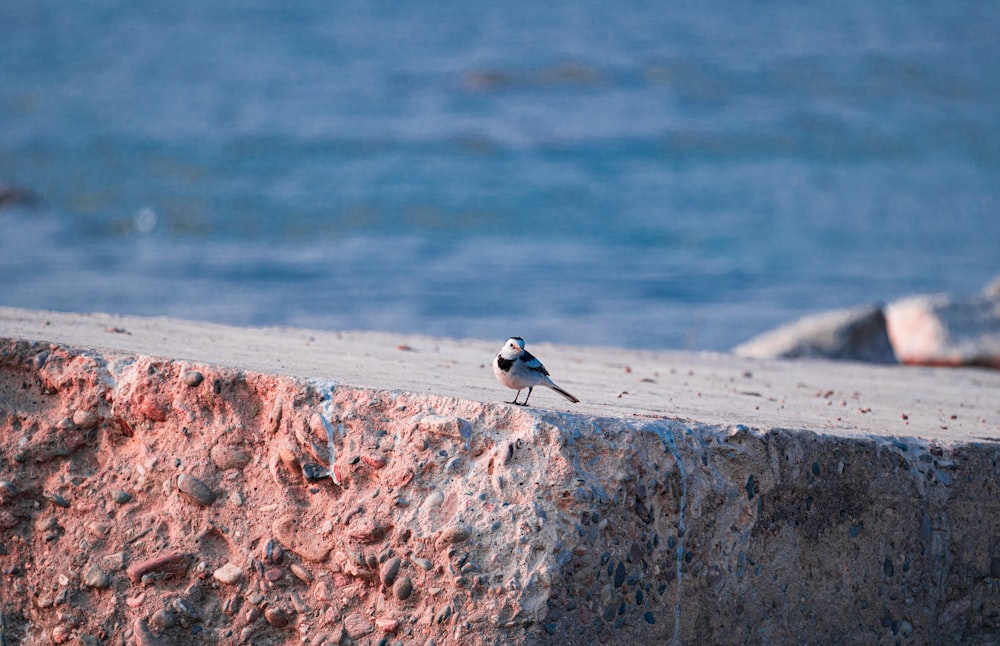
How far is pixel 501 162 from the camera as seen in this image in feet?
68.3

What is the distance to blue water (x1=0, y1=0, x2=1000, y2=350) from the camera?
14.0 metres

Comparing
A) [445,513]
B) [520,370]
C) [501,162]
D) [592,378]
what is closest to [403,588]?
[445,513]

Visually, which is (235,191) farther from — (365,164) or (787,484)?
(787,484)

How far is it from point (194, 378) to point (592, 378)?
1955mm

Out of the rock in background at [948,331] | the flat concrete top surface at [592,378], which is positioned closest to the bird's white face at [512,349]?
the flat concrete top surface at [592,378]

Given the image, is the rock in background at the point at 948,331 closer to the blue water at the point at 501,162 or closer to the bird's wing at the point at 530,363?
the blue water at the point at 501,162

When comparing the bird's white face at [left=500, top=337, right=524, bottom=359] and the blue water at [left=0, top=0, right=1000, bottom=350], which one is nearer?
the bird's white face at [left=500, top=337, right=524, bottom=359]

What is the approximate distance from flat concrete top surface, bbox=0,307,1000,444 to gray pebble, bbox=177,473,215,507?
40 cm

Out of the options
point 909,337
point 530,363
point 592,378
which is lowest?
point 530,363

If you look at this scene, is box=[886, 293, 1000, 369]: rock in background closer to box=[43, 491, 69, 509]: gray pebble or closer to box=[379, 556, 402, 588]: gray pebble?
box=[379, 556, 402, 588]: gray pebble

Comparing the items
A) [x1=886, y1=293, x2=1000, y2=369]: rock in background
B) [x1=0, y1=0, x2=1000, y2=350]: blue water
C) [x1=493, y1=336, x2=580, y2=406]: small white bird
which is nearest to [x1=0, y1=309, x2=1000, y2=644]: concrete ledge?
[x1=493, y1=336, x2=580, y2=406]: small white bird

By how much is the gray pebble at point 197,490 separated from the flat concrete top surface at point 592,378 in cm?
40

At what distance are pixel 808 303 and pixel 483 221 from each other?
5596mm

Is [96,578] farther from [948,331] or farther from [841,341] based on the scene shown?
[948,331]
